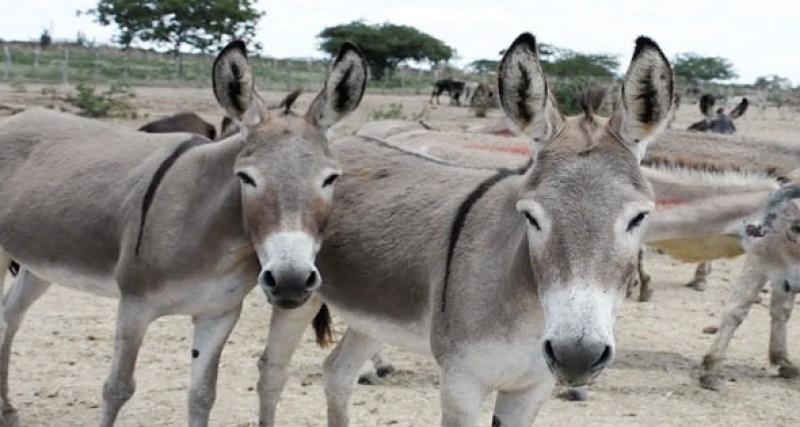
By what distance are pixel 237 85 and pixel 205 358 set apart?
1.36 meters

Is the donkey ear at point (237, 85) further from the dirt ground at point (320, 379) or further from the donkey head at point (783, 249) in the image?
the donkey head at point (783, 249)

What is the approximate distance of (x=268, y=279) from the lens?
3684 millimetres

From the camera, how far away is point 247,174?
396cm

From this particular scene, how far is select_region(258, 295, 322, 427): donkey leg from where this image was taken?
4.85 metres

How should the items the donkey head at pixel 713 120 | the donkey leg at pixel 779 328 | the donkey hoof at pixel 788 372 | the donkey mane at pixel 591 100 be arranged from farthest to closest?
the donkey head at pixel 713 120 → the donkey leg at pixel 779 328 → the donkey hoof at pixel 788 372 → the donkey mane at pixel 591 100

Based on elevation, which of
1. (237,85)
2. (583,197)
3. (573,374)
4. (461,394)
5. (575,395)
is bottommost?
(575,395)

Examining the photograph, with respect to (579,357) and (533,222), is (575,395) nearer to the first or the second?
(533,222)

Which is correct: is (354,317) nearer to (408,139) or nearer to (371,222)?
(371,222)

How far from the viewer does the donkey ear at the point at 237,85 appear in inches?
159

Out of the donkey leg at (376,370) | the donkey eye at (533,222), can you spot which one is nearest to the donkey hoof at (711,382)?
the donkey leg at (376,370)

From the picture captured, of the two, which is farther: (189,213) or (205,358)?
(205,358)

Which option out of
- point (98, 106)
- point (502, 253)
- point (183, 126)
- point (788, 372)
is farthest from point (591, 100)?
point (98, 106)

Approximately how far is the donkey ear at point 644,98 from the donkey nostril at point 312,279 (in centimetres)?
124

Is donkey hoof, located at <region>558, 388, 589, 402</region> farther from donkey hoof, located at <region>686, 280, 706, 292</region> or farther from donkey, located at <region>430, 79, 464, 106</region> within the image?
donkey, located at <region>430, 79, 464, 106</region>
